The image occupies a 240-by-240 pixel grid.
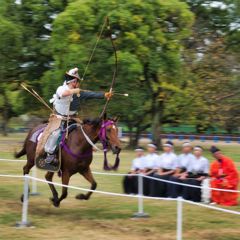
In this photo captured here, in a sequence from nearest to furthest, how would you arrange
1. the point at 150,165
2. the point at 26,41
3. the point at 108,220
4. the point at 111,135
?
the point at 111,135
the point at 108,220
the point at 150,165
the point at 26,41

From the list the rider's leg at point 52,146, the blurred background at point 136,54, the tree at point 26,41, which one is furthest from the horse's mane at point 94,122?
the tree at point 26,41

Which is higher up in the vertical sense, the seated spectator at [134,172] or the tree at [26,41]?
the tree at [26,41]

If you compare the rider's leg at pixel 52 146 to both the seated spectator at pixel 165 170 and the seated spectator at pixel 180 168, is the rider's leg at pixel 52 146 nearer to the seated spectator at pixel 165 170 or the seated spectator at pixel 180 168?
the seated spectator at pixel 165 170

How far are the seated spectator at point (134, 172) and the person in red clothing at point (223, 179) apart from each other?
1.63 meters

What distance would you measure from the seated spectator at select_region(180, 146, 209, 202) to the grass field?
335 mm

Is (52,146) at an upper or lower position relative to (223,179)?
upper

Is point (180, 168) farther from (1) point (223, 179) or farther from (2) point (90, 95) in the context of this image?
(2) point (90, 95)

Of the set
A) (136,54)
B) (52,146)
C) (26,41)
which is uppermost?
(26,41)

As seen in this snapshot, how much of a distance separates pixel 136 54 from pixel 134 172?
9.25 meters

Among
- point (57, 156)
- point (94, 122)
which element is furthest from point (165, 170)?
point (57, 156)

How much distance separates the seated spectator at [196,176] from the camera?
7695mm

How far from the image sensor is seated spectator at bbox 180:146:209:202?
7.70 metres

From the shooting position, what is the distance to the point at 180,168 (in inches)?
312

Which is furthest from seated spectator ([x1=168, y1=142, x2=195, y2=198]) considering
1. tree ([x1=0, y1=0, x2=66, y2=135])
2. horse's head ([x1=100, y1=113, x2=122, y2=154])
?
tree ([x1=0, y1=0, x2=66, y2=135])
